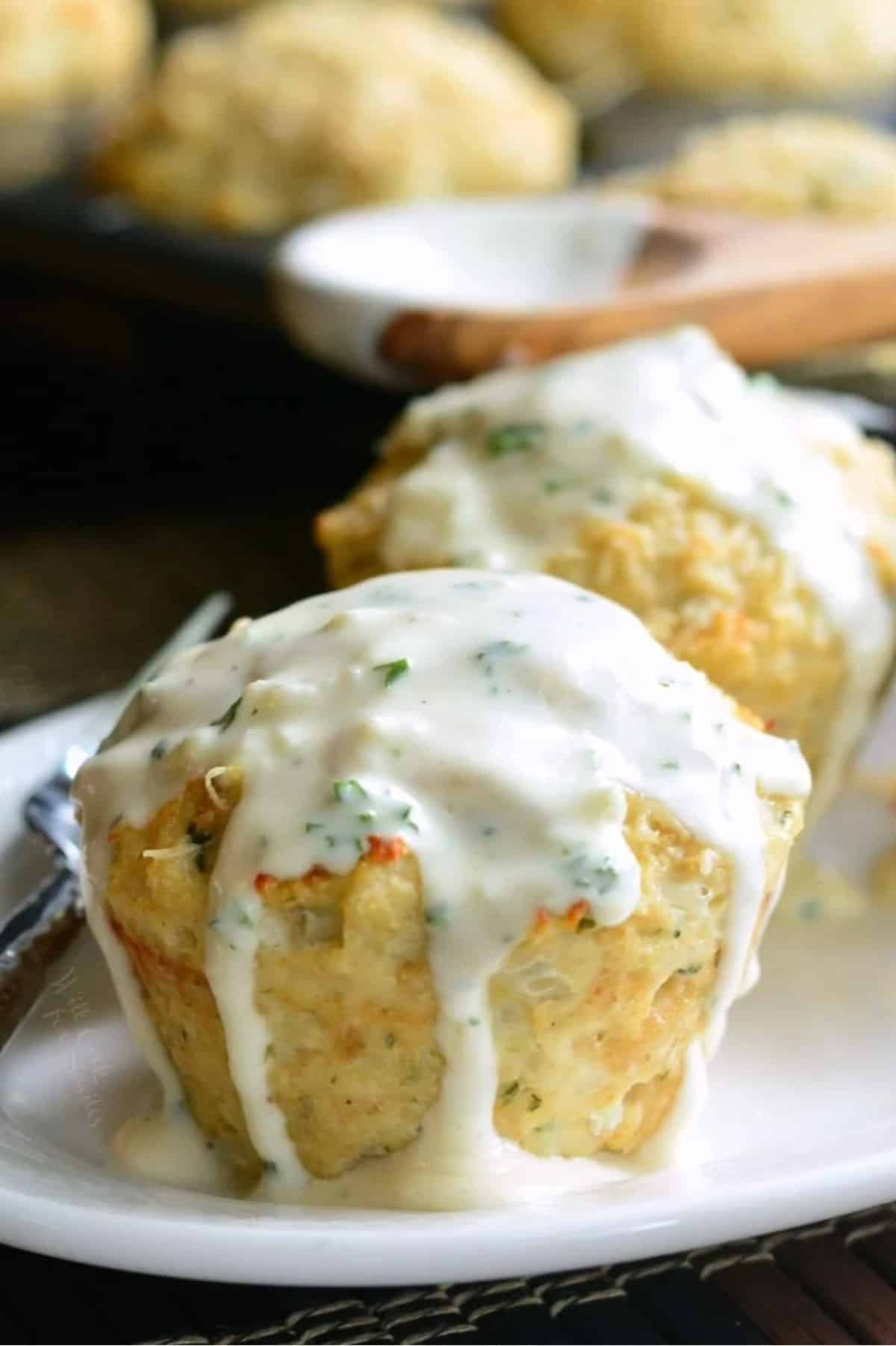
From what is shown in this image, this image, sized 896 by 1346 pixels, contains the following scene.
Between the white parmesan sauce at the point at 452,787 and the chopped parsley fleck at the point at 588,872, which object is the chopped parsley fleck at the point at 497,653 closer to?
the white parmesan sauce at the point at 452,787

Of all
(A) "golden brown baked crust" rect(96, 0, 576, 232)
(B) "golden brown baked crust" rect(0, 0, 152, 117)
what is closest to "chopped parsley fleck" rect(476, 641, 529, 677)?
(A) "golden brown baked crust" rect(96, 0, 576, 232)

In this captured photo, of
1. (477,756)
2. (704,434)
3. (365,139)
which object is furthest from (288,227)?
(477,756)

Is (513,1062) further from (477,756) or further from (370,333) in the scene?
(370,333)

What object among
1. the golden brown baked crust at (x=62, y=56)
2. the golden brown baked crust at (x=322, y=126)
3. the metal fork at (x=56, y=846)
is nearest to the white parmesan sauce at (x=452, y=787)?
the metal fork at (x=56, y=846)

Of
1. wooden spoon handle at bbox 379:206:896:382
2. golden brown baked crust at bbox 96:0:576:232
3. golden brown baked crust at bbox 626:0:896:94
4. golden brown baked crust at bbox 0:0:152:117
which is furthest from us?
golden brown baked crust at bbox 626:0:896:94

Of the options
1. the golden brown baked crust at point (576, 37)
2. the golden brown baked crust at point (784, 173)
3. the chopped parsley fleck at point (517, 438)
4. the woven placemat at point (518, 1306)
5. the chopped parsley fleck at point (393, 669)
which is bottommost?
the golden brown baked crust at point (576, 37)

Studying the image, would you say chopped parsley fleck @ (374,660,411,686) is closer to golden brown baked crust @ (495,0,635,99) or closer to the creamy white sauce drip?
the creamy white sauce drip
